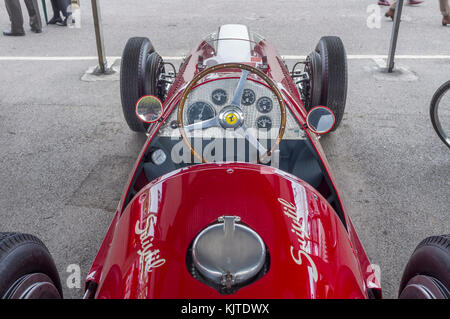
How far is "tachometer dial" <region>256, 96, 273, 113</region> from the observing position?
2.15 metres

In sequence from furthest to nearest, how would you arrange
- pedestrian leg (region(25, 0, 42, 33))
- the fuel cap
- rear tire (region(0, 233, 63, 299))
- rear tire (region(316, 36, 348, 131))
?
1. pedestrian leg (region(25, 0, 42, 33))
2. rear tire (region(316, 36, 348, 131))
3. rear tire (region(0, 233, 63, 299))
4. the fuel cap

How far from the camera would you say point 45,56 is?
567 cm

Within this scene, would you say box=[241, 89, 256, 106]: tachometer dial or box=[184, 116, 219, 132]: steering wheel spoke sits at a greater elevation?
box=[241, 89, 256, 106]: tachometer dial

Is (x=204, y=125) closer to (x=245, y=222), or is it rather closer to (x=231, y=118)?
(x=231, y=118)

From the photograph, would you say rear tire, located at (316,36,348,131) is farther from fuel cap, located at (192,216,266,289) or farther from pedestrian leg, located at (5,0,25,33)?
pedestrian leg, located at (5,0,25,33)

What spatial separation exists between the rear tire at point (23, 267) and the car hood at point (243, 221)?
0.86ft

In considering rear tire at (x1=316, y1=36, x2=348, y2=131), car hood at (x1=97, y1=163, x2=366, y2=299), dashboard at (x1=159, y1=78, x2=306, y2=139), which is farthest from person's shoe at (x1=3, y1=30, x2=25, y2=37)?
car hood at (x1=97, y1=163, x2=366, y2=299)

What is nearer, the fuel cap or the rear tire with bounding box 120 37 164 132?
the fuel cap

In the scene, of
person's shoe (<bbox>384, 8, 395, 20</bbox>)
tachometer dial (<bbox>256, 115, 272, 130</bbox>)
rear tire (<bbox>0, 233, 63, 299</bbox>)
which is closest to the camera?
rear tire (<bbox>0, 233, 63, 299</bbox>)

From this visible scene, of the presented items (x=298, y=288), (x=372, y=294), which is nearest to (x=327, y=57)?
(x=372, y=294)

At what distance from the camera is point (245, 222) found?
142cm

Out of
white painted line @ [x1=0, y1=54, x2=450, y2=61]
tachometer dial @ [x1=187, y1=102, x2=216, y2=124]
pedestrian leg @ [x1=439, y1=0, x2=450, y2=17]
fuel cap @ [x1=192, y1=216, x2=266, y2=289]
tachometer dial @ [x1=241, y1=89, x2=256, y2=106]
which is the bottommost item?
white painted line @ [x1=0, y1=54, x2=450, y2=61]

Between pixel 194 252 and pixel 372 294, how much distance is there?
0.72 metres
